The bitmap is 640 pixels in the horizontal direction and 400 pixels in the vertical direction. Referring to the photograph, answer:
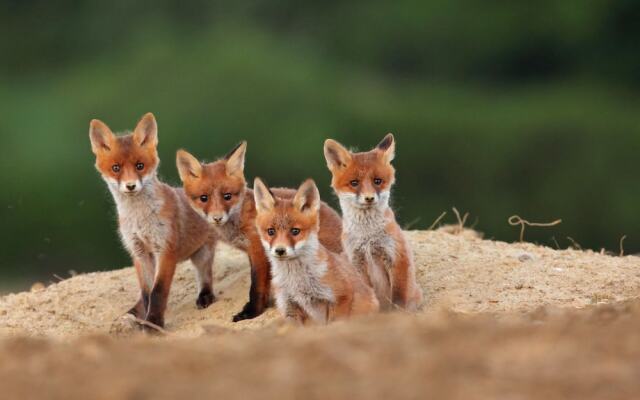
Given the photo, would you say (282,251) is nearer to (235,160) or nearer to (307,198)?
(307,198)

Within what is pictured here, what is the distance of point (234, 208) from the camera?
8.61m

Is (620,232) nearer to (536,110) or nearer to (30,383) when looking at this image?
(536,110)

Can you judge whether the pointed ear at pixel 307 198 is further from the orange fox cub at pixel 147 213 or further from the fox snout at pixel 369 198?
the orange fox cub at pixel 147 213

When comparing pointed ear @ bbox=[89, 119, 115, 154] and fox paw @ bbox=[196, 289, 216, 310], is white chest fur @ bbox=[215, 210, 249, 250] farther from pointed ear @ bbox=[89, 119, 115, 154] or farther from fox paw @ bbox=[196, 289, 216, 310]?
pointed ear @ bbox=[89, 119, 115, 154]

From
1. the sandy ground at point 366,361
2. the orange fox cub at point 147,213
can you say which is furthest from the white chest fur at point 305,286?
the orange fox cub at point 147,213

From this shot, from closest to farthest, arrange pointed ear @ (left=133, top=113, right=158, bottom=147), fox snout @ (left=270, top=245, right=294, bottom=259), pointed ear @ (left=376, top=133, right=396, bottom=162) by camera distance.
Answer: fox snout @ (left=270, top=245, right=294, bottom=259), pointed ear @ (left=376, top=133, right=396, bottom=162), pointed ear @ (left=133, top=113, right=158, bottom=147)

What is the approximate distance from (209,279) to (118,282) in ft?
4.27

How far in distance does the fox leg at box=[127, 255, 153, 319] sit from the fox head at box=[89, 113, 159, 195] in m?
0.65

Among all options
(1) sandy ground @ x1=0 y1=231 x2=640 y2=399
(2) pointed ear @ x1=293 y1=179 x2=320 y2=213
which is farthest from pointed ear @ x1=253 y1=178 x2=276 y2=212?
(1) sandy ground @ x1=0 y1=231 x2=640 y2=399

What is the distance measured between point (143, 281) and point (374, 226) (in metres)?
2.01

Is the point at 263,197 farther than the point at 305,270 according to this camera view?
Yes

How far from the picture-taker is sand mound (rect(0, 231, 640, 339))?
8352 millimetres

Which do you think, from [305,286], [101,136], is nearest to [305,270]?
[305,286]

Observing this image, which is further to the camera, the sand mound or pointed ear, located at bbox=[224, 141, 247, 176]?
pointed ear, located at bbox=[224, 141, 247, 176]
